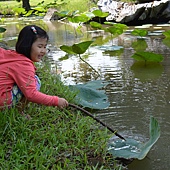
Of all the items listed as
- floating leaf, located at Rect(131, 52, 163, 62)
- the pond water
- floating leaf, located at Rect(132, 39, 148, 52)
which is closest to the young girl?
the pond water

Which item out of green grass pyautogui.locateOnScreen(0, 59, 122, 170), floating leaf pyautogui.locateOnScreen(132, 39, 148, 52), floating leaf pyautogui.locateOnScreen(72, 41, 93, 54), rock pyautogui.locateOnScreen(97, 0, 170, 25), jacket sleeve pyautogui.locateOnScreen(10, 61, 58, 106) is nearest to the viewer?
green grass pyautogui.locateOnScreen(0, 59, 122, 170)

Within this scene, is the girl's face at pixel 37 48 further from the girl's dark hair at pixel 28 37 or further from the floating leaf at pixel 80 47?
the floating leaf at pixel 80 47

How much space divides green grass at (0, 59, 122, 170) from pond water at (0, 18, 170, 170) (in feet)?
0.94

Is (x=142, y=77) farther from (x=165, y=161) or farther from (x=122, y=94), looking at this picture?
(x=165, y=161)

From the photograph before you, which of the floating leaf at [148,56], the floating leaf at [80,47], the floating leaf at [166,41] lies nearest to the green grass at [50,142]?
the floating leaf at [80,47]

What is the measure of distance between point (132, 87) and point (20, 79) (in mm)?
1868

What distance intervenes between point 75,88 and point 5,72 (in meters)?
1.19

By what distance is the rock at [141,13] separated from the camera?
9.57 m

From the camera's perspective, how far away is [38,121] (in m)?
2.37

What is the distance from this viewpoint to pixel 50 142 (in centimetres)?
209

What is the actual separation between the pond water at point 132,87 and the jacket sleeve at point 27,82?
0.72 meters

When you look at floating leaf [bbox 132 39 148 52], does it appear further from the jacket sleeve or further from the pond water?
the jacket sleeve

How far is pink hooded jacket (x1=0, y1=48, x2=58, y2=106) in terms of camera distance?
7.10 feet

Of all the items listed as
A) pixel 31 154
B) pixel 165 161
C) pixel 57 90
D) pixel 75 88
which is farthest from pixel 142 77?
pixel 31 154
